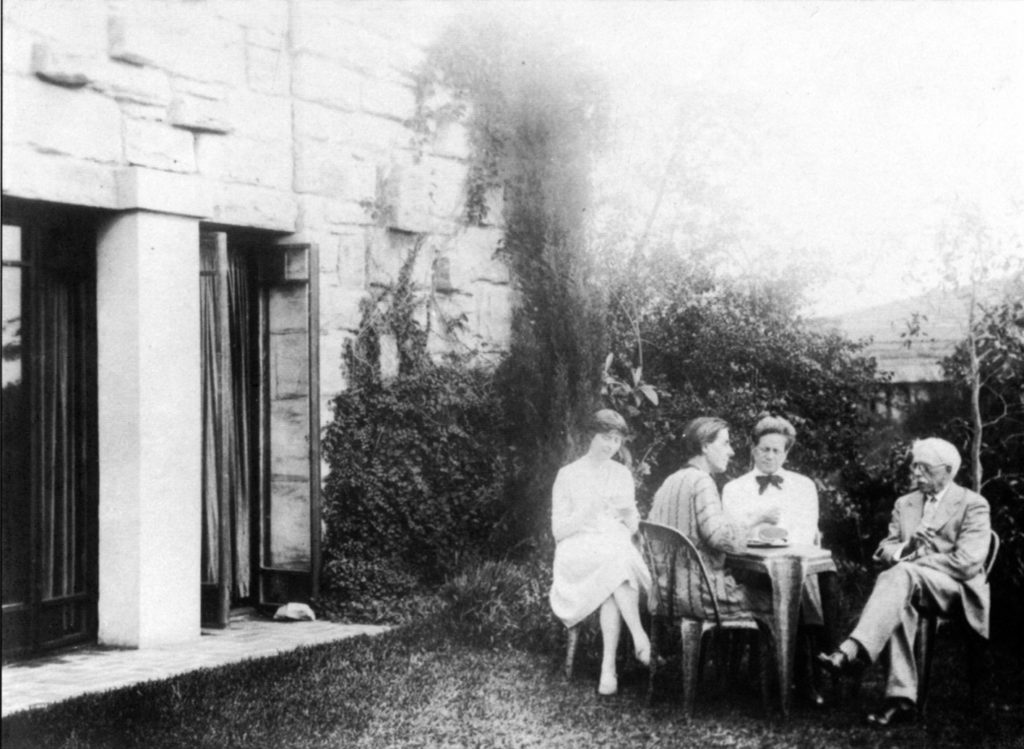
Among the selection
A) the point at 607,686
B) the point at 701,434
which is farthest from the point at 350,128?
the point at 607,686

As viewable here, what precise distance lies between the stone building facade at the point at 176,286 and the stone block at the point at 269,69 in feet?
0.05

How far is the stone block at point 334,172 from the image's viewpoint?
718 centimetres

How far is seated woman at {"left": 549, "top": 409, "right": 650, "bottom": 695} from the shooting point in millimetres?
5488

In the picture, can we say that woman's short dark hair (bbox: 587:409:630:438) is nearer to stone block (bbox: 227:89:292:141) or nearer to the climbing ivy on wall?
the climbing ivy on wall

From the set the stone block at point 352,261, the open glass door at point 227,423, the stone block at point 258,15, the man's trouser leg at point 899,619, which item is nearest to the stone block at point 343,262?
the stone block at point 352,261

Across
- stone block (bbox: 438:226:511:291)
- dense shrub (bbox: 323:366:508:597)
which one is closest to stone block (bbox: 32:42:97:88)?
dense shrub (bbox: 323:366:508:597)

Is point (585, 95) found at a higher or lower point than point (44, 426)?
higher

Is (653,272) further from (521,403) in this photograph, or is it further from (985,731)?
(985,731)

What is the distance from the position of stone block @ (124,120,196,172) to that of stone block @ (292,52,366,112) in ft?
3.44

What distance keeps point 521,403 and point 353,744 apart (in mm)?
3657

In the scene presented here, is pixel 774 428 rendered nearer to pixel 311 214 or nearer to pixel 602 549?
pixel 602 549

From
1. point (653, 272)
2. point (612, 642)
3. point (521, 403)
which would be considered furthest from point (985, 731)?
point (653, 272)

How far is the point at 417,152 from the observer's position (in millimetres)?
8055

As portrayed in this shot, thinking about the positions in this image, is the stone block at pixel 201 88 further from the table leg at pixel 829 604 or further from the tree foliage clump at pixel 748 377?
the table leg at pixel 829 604
